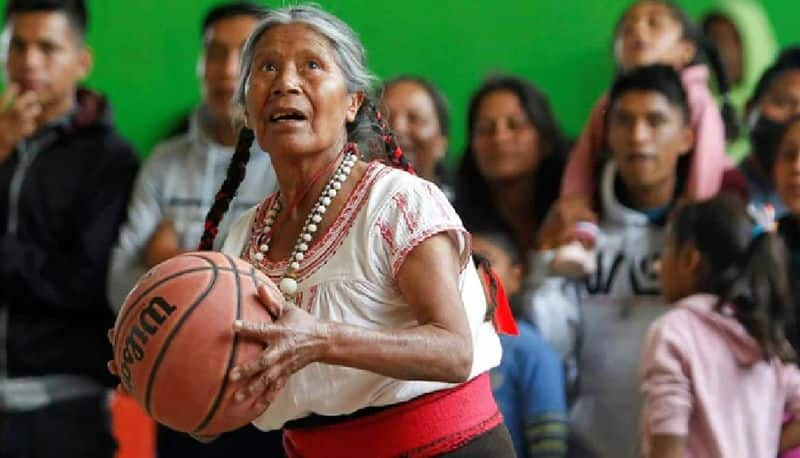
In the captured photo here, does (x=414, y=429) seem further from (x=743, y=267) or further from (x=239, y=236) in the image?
(x=743, y=267)

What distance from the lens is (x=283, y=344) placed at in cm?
240

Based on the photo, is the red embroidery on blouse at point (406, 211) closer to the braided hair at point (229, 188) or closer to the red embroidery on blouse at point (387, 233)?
the red embroidery on blouse at point (387, 233)

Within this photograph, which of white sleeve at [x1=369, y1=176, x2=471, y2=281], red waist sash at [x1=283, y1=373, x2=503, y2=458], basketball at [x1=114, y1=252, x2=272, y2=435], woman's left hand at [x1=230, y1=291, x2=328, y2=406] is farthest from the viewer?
red waist sash at [x1=283, y1=373, x2=503, y2=458]

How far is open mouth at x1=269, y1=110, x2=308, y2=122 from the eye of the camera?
2775mm

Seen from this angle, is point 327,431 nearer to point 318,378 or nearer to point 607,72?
point 318,378

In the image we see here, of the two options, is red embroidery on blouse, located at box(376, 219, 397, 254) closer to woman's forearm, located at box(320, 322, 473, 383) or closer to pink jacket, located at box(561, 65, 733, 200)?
woman's forearm, located at box(320, 322, 473, 383)

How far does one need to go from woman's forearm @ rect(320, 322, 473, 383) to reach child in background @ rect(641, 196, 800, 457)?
1243 millimetres

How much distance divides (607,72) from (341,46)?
127 inches

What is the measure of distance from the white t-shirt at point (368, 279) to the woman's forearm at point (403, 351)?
0.51ft

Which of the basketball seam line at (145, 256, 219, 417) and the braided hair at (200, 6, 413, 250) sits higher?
the braided hair at (200, 6, 413, 250)

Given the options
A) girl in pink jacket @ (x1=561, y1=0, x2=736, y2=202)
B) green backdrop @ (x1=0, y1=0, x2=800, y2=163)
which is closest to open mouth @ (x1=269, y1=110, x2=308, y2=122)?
girl in pink jacket @ (x1=561, y1=0, x2=736, y2=202)

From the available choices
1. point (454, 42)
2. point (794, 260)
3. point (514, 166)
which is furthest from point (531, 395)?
point (454, 42)

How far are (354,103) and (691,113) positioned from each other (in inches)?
75.7

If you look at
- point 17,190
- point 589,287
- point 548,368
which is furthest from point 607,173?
point 17,190
